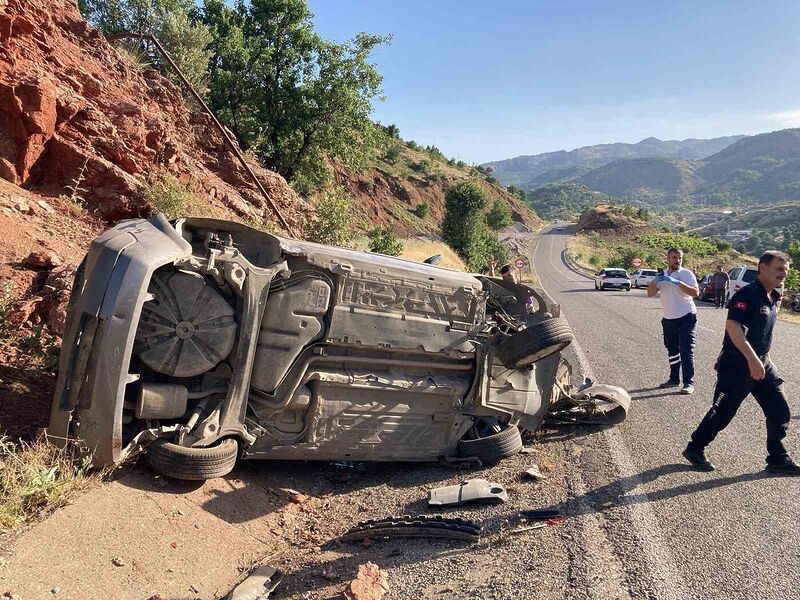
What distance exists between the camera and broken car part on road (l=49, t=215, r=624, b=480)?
349cm

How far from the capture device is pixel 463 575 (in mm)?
3021

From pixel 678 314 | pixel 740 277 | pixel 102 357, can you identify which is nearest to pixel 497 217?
pixel 740 277

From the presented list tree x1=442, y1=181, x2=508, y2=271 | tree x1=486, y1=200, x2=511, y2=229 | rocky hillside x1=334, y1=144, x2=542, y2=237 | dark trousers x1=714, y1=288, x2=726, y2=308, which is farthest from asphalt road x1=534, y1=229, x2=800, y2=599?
tree x1=486, y1=200, x2=511, y2=229

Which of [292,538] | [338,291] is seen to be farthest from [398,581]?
[338,291]

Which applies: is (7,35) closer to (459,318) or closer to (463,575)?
(459,318)

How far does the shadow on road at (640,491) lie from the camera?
381 centimetres

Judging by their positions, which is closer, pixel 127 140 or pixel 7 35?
pixel 7 35

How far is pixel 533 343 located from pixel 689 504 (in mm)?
1613

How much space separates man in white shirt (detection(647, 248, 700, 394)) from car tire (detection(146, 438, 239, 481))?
222 inches

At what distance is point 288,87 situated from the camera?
20.0 metres

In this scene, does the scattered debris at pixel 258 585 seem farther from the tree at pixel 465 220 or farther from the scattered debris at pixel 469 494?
the tree at pixel 465 220

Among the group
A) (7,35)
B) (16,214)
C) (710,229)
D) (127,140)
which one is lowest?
(710,229)

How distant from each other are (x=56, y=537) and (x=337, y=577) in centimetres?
149

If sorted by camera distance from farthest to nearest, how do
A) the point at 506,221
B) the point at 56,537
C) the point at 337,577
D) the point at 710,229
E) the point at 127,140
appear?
the point at 710,229
the point at 506,221
the point at 127,140
the point at 337,577
the point at 56,537
